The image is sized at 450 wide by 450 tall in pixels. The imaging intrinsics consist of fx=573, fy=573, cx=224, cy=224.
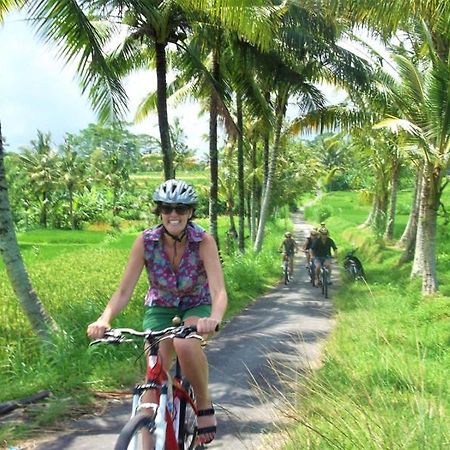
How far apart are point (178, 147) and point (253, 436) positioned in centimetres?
2892

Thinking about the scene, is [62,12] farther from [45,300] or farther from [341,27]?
[341,27]

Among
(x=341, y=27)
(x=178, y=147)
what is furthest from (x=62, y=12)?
(x=178, y=147)

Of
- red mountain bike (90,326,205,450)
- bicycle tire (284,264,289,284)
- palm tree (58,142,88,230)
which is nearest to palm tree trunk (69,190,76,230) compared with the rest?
palm tree (58,142,88,230)

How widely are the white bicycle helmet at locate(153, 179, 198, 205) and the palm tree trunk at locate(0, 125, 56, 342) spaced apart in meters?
3.41

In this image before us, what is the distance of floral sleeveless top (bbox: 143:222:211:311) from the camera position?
132 inches

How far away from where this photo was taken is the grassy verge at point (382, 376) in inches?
119

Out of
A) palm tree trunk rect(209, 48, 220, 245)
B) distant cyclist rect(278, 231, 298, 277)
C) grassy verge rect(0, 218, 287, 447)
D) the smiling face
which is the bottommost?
grassy verge rect(0, 218, 287, 447)

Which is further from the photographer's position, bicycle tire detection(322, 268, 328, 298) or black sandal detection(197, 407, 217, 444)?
bicycle tire detection(322, 268, 328, 298)

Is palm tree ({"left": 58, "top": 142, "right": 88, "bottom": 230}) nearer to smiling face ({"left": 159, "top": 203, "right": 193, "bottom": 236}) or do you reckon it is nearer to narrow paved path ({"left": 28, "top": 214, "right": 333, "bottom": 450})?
narrow paved path ({"left": 28, "top": 214, "right": 333, "bottom": 450})

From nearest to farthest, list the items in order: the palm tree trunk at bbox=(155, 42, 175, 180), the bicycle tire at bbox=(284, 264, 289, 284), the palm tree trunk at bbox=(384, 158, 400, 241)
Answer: the palm tree trunk at bbox=(155, 42, 175, 180) → the bicycle tire at bbox=(284, 264, 289, 284) → the palm tree trunk at bbox=(384, 158, 400, 241)

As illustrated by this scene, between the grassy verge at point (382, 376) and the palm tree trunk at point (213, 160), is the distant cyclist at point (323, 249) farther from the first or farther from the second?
the palm tree trunk at point (213, 160)

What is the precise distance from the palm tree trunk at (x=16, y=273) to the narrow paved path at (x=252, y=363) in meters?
1.55

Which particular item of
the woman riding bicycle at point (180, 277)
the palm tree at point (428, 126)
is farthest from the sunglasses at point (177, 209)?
the palm tree at point (428, 126)

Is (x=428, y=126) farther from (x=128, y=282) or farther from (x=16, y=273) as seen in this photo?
(x=128, y=282)
